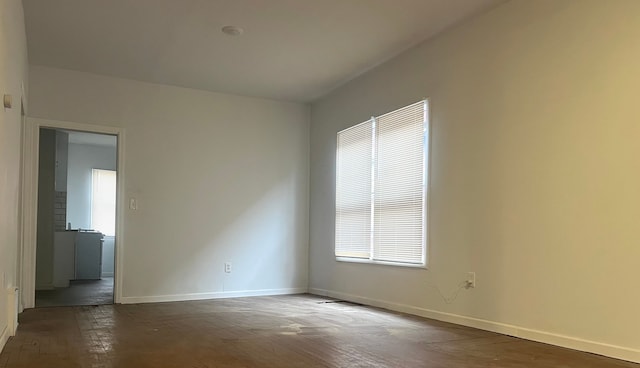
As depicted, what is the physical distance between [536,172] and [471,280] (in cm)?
106

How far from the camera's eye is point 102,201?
33.4 feet

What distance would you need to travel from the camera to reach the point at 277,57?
5172mm

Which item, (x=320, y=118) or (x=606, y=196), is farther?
(x=320, y=118)

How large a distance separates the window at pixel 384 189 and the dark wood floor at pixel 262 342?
71 centimetres

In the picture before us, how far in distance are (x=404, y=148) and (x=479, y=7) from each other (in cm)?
152

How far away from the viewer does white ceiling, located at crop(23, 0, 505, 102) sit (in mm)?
4039

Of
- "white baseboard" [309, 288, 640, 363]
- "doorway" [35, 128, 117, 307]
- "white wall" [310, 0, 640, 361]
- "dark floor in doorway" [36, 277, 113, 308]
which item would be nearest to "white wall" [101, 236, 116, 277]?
"doorway" [35, 128, 117, 307]

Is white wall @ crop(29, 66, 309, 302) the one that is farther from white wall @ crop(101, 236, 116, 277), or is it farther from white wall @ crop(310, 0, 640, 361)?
white wall @ crop(101, 236, 116, 277)

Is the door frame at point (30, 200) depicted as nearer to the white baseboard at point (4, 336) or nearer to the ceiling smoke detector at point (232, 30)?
the white baseboard at point (4, 336)

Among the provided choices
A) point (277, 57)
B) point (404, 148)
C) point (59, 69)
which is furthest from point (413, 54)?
point (59, 69)

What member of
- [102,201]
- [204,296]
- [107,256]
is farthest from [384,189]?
[102,201]

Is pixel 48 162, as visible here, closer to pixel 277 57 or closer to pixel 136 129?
pixel 136 129

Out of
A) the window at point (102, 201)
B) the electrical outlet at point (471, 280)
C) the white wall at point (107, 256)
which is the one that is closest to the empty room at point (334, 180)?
the electrical outlet at point (471, 280)

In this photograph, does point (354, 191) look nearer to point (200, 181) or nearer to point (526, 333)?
point (200, 181)
